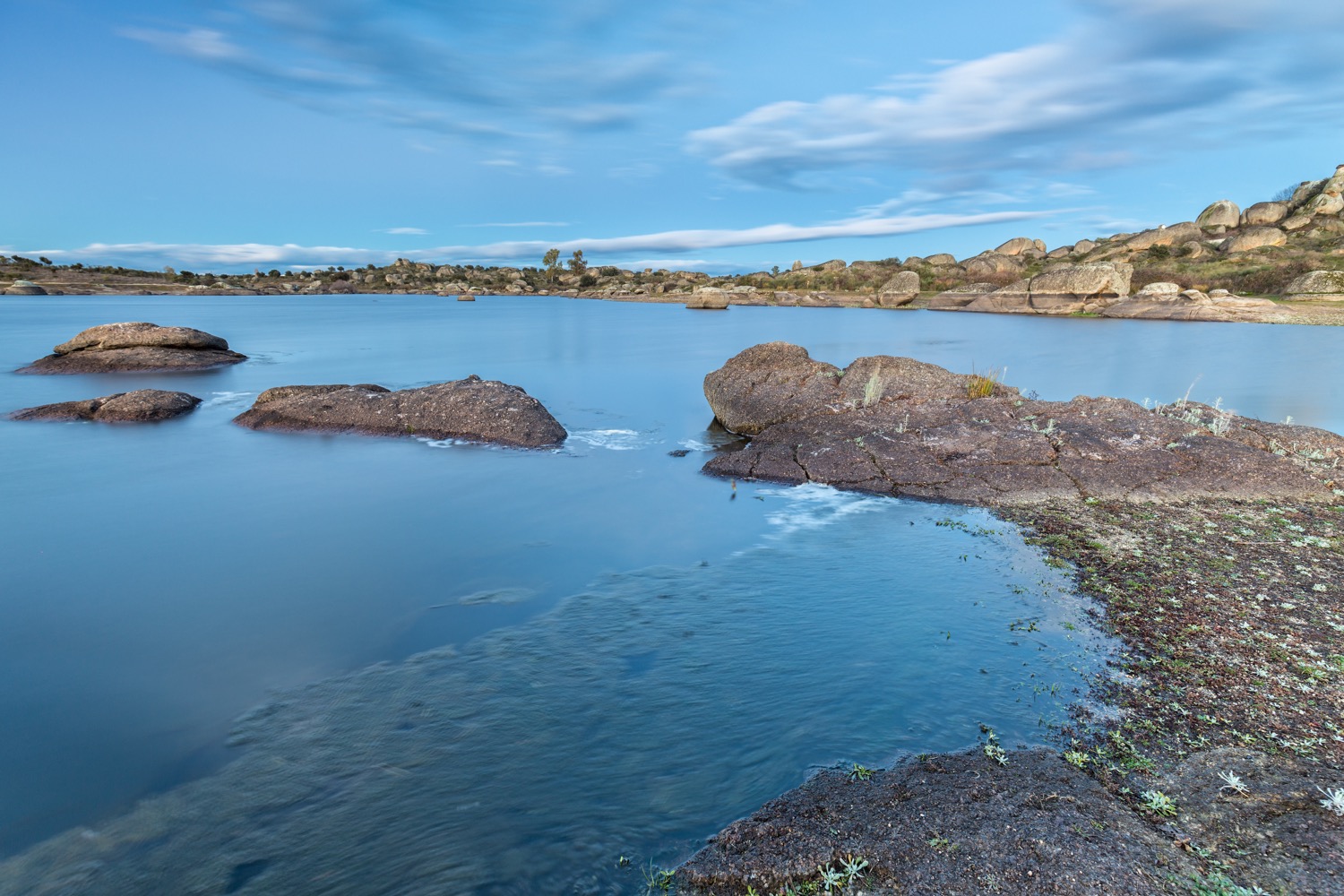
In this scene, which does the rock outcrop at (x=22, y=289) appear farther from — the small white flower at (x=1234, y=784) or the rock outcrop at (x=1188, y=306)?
the rock outcrop at (x=1188, y=306)

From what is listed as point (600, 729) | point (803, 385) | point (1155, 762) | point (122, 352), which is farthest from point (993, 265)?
point (600, 729)

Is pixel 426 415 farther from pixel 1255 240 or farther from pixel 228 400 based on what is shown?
pixel 1255 240

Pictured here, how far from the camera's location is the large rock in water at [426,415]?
15.4 meters

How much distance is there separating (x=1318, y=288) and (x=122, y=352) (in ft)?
248

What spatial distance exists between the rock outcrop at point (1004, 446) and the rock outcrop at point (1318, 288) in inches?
2181

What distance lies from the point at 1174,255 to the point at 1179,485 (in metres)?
80.1

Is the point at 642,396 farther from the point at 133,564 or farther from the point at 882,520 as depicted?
the point at 133,564

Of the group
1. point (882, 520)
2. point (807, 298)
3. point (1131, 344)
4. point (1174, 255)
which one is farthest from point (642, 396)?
point (1174, 255)

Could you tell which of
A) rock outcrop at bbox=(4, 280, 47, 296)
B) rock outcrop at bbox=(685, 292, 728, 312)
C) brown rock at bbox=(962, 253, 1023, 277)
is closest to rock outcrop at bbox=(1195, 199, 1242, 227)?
brown rock at bbox=(962, 253, 1023, 277)

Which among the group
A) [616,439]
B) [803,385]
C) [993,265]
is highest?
[993,265]

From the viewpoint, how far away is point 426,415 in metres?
15.9

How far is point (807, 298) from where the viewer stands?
8919cm

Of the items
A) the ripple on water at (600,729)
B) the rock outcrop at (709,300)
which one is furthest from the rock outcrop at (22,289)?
the ripple on water at (600,729)

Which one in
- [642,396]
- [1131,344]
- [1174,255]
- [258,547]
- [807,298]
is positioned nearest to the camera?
[258,547]
